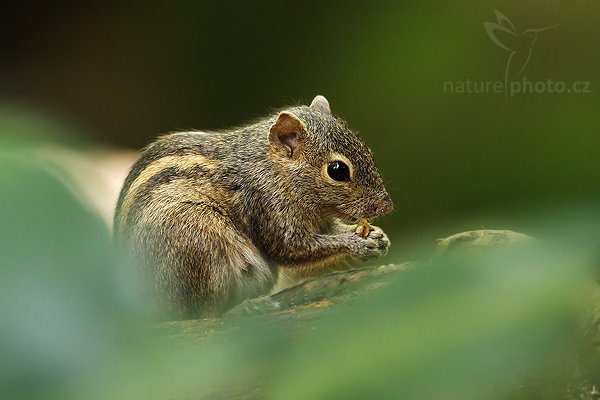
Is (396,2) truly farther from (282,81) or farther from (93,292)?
(93,292)

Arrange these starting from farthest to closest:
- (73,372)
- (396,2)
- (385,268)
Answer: (396,2)
(385,268)
(73,372)

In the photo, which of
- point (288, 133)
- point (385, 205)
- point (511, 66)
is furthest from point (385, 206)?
point (511, 66)

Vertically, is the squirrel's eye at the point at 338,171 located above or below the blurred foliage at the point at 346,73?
below

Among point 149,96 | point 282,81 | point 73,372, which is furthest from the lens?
point 149,96

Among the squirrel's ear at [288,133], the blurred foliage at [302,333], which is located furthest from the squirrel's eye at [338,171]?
the blurred foliage at [302,333]

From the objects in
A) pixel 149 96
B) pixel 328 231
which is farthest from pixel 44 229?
pixel 149 96

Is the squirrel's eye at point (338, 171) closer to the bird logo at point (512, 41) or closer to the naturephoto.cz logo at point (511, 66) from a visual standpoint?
the naturephoto.cz logo at point (511, 66)
